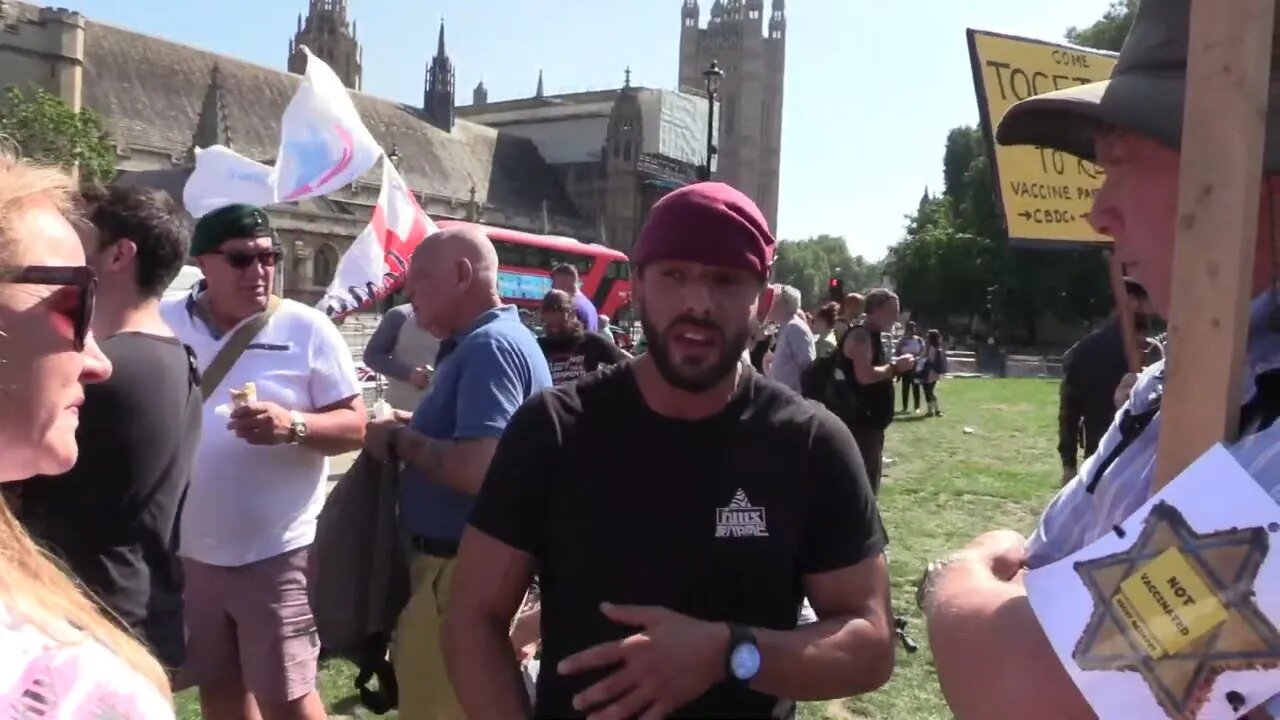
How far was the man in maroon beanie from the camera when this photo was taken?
74.7 inches

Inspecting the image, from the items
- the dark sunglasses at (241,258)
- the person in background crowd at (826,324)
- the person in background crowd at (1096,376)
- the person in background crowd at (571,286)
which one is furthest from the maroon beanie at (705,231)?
the person in background crowd at (826,324)

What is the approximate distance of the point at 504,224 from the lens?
220 feet

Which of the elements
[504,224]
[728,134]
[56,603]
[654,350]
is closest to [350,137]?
[654,350]

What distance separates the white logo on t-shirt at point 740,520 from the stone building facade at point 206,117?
4614 cm

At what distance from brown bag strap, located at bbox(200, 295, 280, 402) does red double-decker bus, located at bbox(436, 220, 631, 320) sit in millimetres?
26187

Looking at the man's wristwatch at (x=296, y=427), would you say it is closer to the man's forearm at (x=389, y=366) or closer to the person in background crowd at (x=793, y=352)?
the man's forearm at (x=389, y=366)

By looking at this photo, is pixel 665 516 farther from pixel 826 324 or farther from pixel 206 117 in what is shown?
pixel 206 117

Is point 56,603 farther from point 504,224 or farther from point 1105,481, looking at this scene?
point 504,224

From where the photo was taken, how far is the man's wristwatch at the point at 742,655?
1.77 meters

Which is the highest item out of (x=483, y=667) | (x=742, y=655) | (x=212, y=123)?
(x=212, y=123)

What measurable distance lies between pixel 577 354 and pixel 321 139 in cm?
226

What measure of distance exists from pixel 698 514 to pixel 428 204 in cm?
6141

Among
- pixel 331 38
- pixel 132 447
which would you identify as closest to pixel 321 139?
pixel 132 447

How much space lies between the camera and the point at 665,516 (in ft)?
6.24
